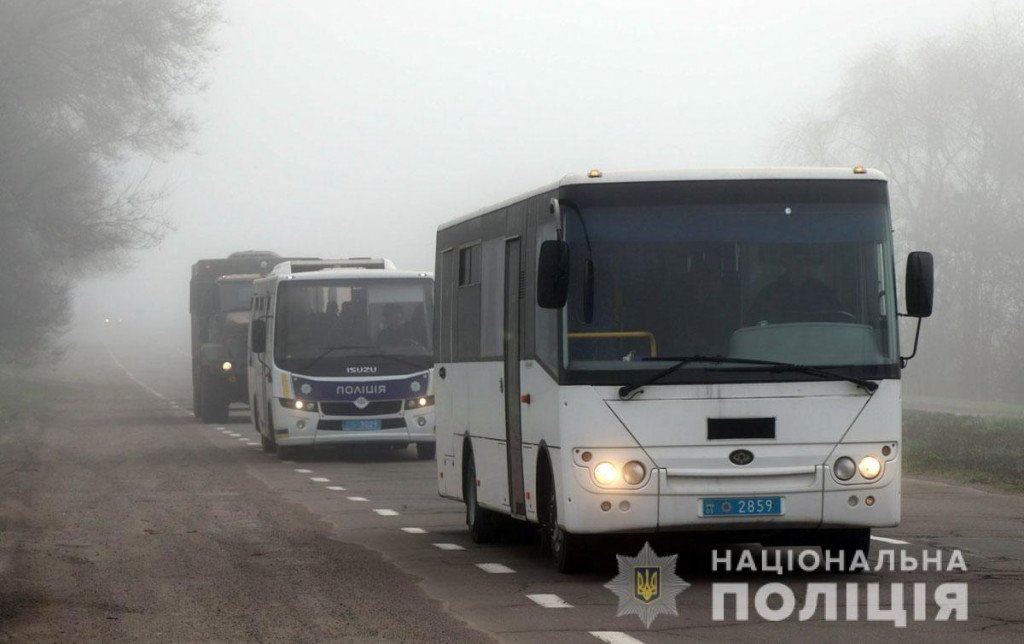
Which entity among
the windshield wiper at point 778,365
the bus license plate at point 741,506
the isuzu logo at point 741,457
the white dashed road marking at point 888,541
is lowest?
the white dashed road marking at point 888,541

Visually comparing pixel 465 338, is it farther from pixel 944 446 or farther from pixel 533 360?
pixel 944 446

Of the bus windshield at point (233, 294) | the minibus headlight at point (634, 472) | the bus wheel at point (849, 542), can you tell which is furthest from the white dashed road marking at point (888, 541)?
the bus windshield at point (233, 294)

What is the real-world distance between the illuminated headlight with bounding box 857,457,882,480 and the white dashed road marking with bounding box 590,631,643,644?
9.30 ft

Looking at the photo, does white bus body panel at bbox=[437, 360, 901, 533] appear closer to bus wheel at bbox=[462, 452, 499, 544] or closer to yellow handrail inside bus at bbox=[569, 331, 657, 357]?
yellow handrail inside bus at bbox=[569, 331, 657, 357]

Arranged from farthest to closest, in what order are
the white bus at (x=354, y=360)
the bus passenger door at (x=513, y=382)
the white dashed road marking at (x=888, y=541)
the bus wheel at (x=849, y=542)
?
the white bus at (x=354, y=360), the white dashed road marking at (x=888, y=541), the bus passenger door at (x=513, y=382), the bus wheel at (x=849, y=542)

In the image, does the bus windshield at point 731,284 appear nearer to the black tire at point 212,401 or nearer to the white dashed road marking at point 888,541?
the white dashed road marking at point 888,541

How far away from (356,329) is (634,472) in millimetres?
16055

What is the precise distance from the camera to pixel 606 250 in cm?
1241

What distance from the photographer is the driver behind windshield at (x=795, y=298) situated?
12336 millimetres

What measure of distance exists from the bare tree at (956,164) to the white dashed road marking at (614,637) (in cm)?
4965

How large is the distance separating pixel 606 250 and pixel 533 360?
39.2 inches

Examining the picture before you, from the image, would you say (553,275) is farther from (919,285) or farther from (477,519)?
(477,519)

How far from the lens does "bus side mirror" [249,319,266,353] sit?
29234 millimetres

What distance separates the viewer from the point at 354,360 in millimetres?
27766
